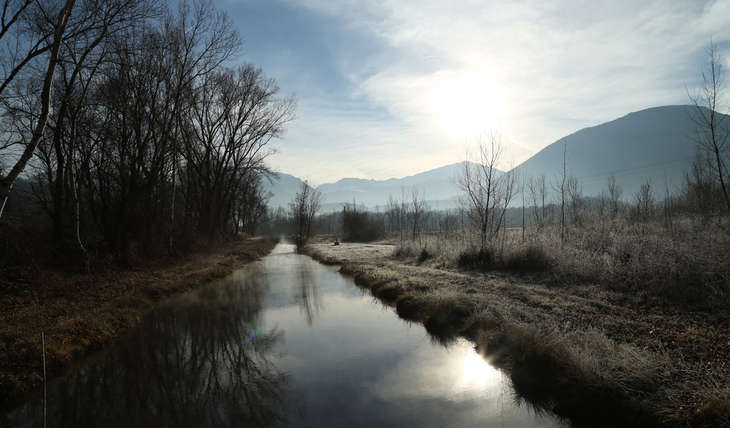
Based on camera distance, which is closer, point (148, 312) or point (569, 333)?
point (569, 333)

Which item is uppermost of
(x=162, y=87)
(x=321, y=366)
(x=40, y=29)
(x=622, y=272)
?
(x=162, y=87)

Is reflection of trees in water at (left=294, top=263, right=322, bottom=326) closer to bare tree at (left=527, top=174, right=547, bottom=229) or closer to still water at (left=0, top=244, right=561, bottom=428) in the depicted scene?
still water at (left=0, top=244, right=561, bottom=428)

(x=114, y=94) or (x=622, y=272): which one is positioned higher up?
(x=114, y=94)

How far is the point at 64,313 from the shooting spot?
8.59m

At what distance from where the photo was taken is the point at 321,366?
6785 millimetres

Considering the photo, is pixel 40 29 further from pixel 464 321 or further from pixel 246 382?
pixel 464 321

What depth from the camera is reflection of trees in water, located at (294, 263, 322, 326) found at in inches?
443

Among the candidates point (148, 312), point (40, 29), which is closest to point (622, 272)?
point (148, 312)

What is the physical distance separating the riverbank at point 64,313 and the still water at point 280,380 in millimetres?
445

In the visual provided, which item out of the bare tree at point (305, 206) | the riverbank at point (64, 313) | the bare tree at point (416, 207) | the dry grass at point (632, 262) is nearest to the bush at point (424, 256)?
the dry grass at point (632, 262)

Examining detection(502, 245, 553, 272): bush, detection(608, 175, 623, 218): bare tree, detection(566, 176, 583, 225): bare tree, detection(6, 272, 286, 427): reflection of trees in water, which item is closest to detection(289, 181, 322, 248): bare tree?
detection(566, 176, 583, 225): bare tree

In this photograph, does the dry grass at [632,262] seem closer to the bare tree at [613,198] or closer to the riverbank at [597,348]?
the riverbank at [597,348]

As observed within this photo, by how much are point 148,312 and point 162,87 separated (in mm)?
13284

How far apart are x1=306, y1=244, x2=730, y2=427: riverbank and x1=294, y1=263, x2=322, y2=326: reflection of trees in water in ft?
10.2
